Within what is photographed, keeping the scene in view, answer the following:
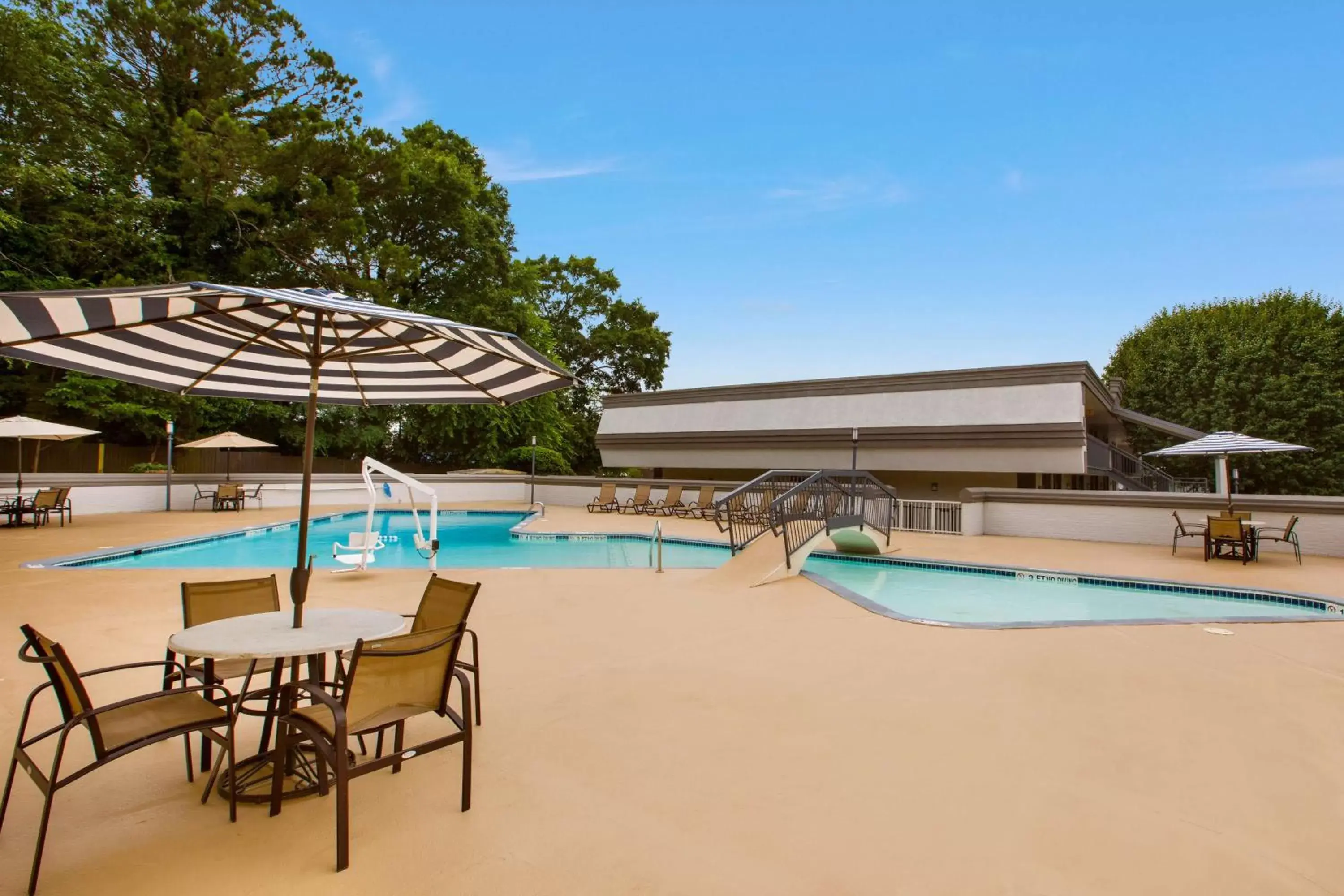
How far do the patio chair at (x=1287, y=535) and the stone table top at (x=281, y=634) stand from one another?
42.7 feet

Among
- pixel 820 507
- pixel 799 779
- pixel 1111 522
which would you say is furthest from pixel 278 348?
pixel 1111 522

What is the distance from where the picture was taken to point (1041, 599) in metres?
9.08

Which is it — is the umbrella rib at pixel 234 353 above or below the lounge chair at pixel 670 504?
above

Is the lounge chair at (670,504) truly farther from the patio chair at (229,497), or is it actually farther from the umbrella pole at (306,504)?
the umbrella pole at (306,504)

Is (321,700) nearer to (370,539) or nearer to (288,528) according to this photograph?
(370,539)

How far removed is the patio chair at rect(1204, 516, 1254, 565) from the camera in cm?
1091

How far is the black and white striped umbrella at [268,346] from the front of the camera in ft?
9.77

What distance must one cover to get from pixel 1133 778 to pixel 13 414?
88.1 feet

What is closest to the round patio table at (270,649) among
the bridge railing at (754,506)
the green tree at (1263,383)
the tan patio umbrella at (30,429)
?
the bridge railing at (754,506)

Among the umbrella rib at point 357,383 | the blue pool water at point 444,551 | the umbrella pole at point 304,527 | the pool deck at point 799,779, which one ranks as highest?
the umbrella rib at point 357,383

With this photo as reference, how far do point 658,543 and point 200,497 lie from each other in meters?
15.8

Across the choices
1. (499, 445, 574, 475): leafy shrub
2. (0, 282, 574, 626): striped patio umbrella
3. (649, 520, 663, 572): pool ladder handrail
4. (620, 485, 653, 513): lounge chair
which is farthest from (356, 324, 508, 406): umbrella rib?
(499, 445, 574, 475): leafy shrub

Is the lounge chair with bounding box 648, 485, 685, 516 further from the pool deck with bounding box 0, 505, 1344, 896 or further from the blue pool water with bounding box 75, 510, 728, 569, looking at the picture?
the pool deck with bounding box 0, 505, 1344, 896

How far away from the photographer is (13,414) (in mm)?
19719
